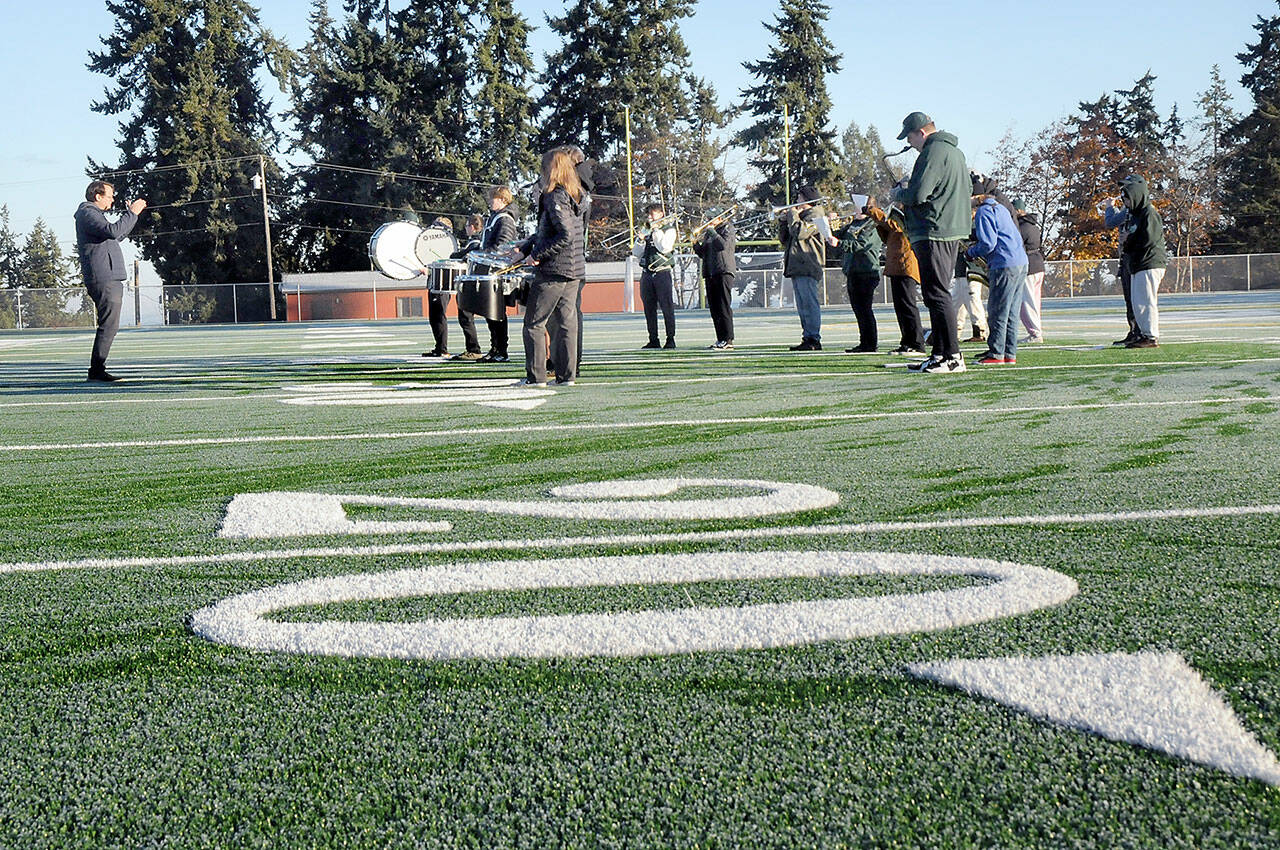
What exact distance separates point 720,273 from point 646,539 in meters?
11.9

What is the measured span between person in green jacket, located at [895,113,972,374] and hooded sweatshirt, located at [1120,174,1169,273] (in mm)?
3332

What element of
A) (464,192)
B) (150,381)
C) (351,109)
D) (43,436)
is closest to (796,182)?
(464,192)

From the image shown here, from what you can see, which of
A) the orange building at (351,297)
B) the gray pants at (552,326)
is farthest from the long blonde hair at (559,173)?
the orange building at (351,297)

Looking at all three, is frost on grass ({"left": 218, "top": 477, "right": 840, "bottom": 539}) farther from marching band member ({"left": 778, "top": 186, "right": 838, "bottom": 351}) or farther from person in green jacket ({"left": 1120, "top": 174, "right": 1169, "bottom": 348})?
marching band member ({"left": 778, "top": 186, "right": 838, "bottom": 351})

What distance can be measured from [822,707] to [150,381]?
10.6 metres

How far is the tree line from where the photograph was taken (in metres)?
63.8

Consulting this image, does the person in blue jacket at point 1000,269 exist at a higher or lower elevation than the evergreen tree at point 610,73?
lower

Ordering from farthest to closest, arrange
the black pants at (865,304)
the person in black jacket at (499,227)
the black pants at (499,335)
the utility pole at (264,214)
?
the utility pole at (264,214), the black pants at (865,304), the black pants at (499,335), the person in black jacket at (499,227)

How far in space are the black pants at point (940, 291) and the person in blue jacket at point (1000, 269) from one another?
3.77 ft

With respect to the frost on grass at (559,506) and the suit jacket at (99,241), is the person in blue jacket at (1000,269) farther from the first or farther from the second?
the suit jacket at (99,241)

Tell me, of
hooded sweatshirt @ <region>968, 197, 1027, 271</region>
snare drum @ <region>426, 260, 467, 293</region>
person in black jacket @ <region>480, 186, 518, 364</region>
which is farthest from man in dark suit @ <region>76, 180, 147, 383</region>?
hooded sweatshirt @ <region>968, 197, 1027, 271</region>

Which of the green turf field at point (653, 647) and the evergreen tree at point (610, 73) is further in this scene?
the evergreen tree at point (610, 73)

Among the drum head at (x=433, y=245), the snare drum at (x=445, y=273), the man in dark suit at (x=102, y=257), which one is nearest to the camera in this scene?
→ the man in dark suit at (x=102, y=257)

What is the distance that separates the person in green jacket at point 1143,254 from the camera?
12.3m
